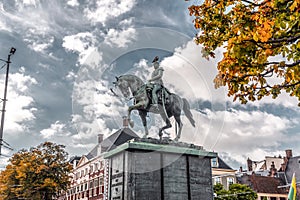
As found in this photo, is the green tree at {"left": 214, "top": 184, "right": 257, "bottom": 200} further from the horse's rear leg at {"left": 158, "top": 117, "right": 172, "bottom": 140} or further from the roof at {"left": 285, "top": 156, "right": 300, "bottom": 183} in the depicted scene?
the horse's rear leg at {"left": 158, "top": 117, "right": 172, "bottom": 140}

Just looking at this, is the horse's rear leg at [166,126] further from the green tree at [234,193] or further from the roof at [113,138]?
the green tree at [234,193]

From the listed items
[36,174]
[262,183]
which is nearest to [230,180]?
[262,183]

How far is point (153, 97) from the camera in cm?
880

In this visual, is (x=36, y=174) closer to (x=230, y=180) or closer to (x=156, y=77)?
(x=230, y=180)

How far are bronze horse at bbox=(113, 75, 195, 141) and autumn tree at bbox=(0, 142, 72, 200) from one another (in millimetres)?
29549

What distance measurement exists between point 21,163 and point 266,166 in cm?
4550

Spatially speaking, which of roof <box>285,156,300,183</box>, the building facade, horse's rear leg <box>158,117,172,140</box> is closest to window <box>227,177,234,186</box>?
the building facade

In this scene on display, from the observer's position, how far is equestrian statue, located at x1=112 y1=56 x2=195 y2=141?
882cm

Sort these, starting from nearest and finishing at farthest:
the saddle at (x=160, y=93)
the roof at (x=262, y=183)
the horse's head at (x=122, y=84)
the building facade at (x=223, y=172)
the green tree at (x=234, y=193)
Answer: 1. the horse's head at (x=122, y=84)
2. the saddle at (x=160, y=93)
3. the green tree at (x=234, y=193)
4. the building facade at (x=223, y=172)
5. the roof at (x=262, y=183)

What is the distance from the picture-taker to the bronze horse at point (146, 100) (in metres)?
8.82

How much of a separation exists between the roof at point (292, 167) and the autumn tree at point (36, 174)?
35.0 m

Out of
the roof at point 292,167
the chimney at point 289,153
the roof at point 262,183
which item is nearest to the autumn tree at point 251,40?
the roof at point 262,183

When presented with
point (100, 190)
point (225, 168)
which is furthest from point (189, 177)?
point (225, 168)

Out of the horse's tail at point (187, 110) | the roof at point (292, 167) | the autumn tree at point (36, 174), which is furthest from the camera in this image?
the roof at point (292, 167)
